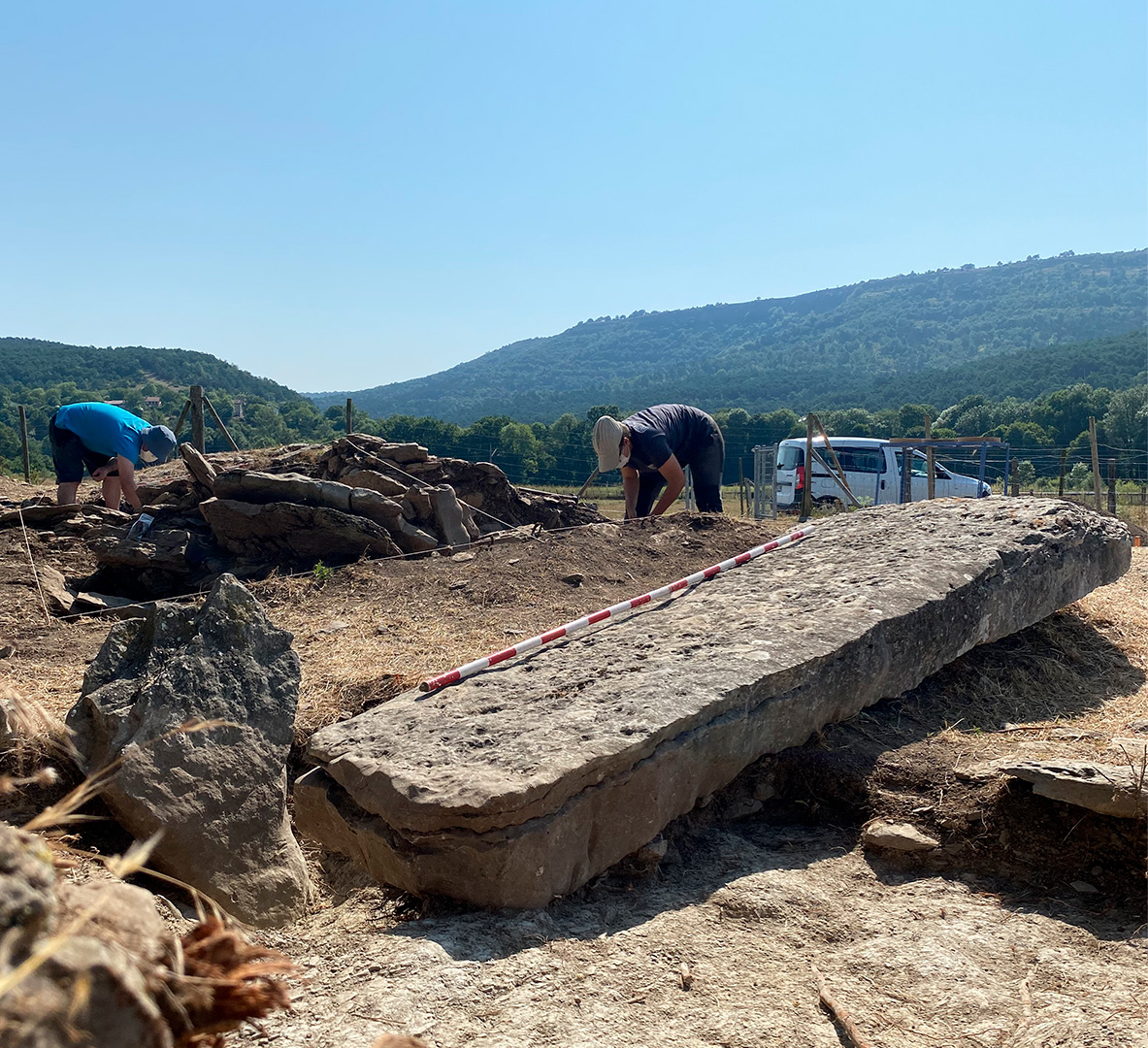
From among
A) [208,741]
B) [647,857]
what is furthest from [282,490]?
[647,857]

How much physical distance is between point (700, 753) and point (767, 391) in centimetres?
12170

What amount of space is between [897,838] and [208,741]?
261cm

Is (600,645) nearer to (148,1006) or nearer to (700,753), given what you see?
(700,753)

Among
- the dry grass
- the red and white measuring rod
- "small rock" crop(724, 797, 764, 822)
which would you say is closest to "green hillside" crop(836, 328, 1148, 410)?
the dry grass

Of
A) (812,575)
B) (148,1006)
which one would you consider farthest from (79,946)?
(812,575)

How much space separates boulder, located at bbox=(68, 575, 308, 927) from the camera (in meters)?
3.21

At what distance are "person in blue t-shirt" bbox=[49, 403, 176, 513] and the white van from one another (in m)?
12.6

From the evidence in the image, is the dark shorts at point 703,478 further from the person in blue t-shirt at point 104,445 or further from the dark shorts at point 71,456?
the dark shorts at point 71,456

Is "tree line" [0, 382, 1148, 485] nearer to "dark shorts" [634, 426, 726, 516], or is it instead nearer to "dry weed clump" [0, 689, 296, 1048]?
"dark shorts" [634, 426, 726, 516]

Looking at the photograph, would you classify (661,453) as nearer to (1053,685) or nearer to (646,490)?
(646,490)

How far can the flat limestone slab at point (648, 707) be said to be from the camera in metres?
3.15

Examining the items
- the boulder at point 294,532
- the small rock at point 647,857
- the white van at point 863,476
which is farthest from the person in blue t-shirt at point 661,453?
the white van at point 863,476

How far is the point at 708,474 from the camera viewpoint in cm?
850

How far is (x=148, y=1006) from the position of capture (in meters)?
1.26
